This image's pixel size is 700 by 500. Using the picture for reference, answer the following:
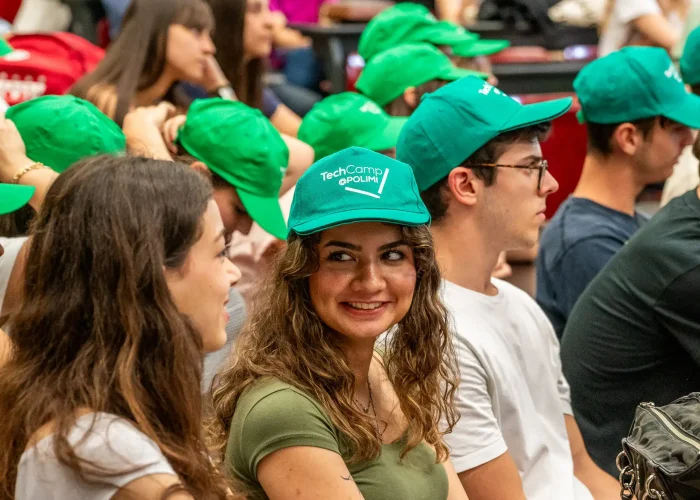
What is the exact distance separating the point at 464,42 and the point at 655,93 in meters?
1.55

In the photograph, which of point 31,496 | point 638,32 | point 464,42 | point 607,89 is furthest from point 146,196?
point 638,32

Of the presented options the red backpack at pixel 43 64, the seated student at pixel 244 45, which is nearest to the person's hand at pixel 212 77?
the seated student at pixel 244 45

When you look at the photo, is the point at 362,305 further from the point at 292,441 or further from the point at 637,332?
the point at 637,332

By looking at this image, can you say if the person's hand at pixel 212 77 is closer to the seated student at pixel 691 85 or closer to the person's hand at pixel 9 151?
the person's hand at pixel 9 151

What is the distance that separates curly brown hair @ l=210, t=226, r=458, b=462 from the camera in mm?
2053

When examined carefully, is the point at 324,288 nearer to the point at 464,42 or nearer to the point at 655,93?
the point at 655,93

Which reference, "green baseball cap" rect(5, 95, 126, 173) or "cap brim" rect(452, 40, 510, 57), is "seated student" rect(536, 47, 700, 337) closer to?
"cap brim" rect(452, 40, 510, 57)

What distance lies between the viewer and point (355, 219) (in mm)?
2051

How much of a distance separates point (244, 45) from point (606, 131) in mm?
1801

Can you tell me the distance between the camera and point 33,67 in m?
3.98

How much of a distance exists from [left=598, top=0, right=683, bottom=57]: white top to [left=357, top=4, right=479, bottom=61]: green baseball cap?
106 centimetres

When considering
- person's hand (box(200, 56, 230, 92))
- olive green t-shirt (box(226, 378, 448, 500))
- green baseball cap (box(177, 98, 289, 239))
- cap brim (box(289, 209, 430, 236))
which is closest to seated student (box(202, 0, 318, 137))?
person's hand (box(200, 56, 230, 92))

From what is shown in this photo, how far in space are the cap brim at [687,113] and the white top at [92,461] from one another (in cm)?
254

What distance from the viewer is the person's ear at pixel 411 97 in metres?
4.39
